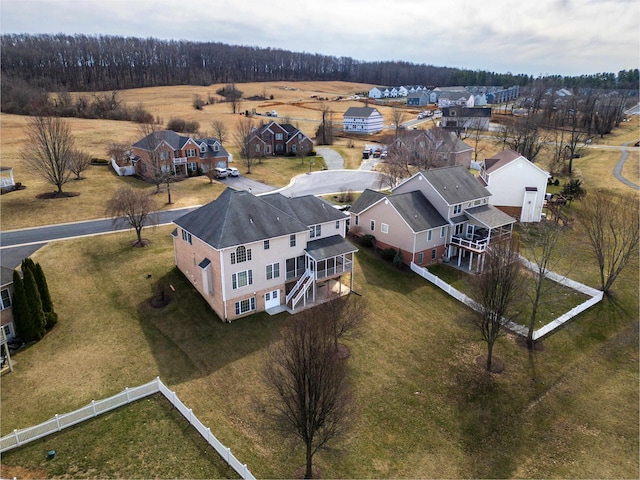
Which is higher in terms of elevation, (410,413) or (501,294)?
(501,294)

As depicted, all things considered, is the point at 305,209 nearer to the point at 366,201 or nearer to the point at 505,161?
the point at 366,201

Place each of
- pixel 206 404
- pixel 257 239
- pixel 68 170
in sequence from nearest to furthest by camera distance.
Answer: pixel 206 404
pixel 257 239
pixel 68 170

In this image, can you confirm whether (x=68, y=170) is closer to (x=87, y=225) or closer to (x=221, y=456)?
(x=87, y=225)

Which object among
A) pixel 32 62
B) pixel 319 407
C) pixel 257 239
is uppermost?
pixel 32 62

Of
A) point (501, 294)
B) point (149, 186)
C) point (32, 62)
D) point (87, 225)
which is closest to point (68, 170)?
point (149, 186)

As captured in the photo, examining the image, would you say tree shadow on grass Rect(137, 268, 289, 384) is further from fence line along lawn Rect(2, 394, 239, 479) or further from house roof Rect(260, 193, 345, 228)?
house roof Rect(260, 193, 345, 228)

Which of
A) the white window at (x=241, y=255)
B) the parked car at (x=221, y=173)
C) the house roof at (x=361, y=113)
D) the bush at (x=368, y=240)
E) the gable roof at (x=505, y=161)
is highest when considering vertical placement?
the house roof at (x=361, y=113)

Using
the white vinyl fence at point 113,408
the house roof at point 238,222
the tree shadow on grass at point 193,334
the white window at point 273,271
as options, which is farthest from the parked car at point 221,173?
the white vinyl fence at point 113,408

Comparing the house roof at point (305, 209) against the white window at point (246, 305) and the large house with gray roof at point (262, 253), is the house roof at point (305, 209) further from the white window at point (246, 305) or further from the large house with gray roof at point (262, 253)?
the white window at point (246, 305)
